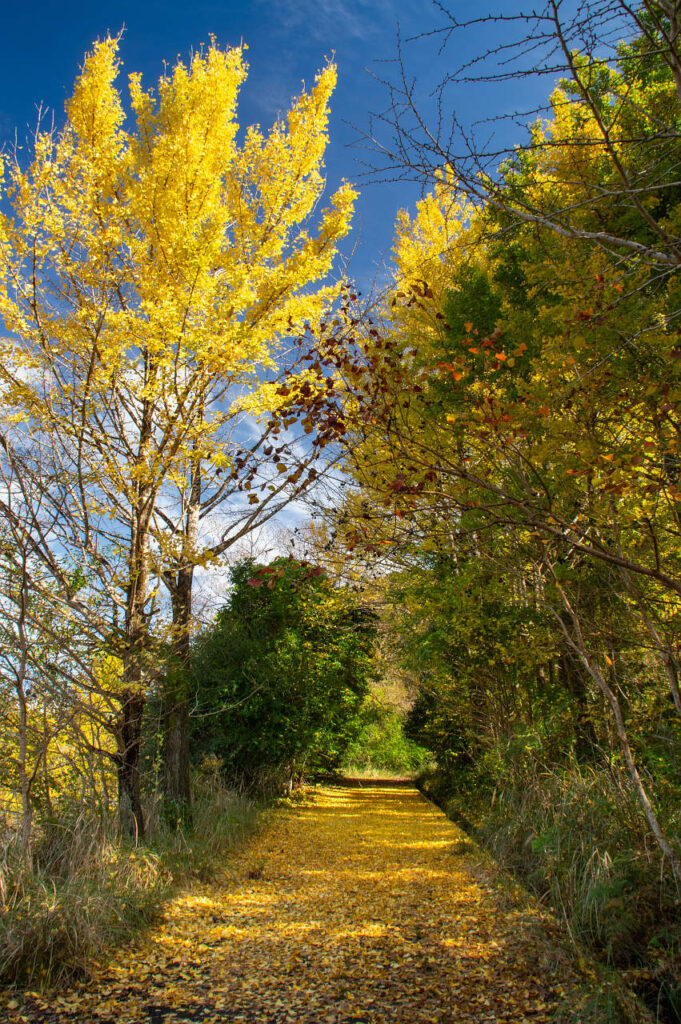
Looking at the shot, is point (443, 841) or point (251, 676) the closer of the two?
point (443, 841)

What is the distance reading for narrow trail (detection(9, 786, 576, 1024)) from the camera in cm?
298

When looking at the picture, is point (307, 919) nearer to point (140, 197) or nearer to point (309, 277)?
point (309, 277)

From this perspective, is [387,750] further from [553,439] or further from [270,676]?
[553,439]

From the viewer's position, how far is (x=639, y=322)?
4.04 m

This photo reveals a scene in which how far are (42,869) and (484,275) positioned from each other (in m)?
5.95

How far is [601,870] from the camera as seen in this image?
11.4 feet

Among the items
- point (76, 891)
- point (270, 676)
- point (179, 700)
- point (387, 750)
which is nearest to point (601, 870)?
point (76, 891)

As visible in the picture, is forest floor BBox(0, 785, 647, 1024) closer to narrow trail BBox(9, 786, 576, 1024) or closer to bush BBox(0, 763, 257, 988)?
narrow trail BBox(9, 786, 576, 1024)

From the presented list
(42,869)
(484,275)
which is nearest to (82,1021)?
(42,869)

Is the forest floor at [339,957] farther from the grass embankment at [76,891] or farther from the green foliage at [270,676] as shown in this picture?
the green foliage at [270,676]

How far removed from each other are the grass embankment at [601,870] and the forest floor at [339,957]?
0.20m

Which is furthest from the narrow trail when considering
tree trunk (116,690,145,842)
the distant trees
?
the distant trees

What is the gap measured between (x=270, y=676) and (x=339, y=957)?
18.0 ft

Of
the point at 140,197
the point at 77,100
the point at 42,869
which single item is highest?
the point at 77,100
